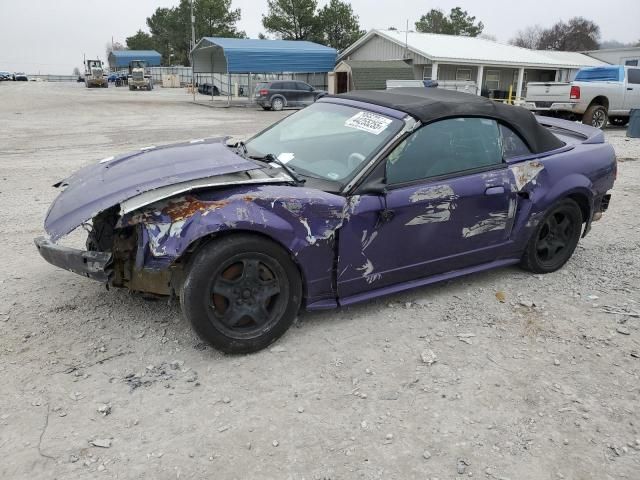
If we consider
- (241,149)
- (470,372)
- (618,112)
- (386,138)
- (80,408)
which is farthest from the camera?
(618,112)

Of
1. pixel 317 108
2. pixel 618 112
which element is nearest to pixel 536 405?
pixel 317 108

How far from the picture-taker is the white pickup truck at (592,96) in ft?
47.5

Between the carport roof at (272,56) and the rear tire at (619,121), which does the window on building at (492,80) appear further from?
the rear tire at (619,121)

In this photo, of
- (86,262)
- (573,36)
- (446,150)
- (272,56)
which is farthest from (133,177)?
(573,36)

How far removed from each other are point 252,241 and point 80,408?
1.24 meters

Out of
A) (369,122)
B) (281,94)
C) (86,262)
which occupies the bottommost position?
(86,262)

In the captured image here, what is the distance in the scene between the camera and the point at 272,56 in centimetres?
2883

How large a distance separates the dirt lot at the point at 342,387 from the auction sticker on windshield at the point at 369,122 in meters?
1.28

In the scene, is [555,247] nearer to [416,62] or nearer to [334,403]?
[334,403]

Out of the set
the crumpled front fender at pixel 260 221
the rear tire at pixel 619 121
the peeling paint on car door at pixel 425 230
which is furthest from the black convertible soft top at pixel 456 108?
the rear tire at pixel 619 121

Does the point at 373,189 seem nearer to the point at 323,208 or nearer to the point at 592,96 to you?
the point at 323,208

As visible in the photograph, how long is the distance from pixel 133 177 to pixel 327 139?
142 centimetres

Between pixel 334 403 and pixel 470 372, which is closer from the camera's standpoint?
pixel 334 403

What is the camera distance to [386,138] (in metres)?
3.42
